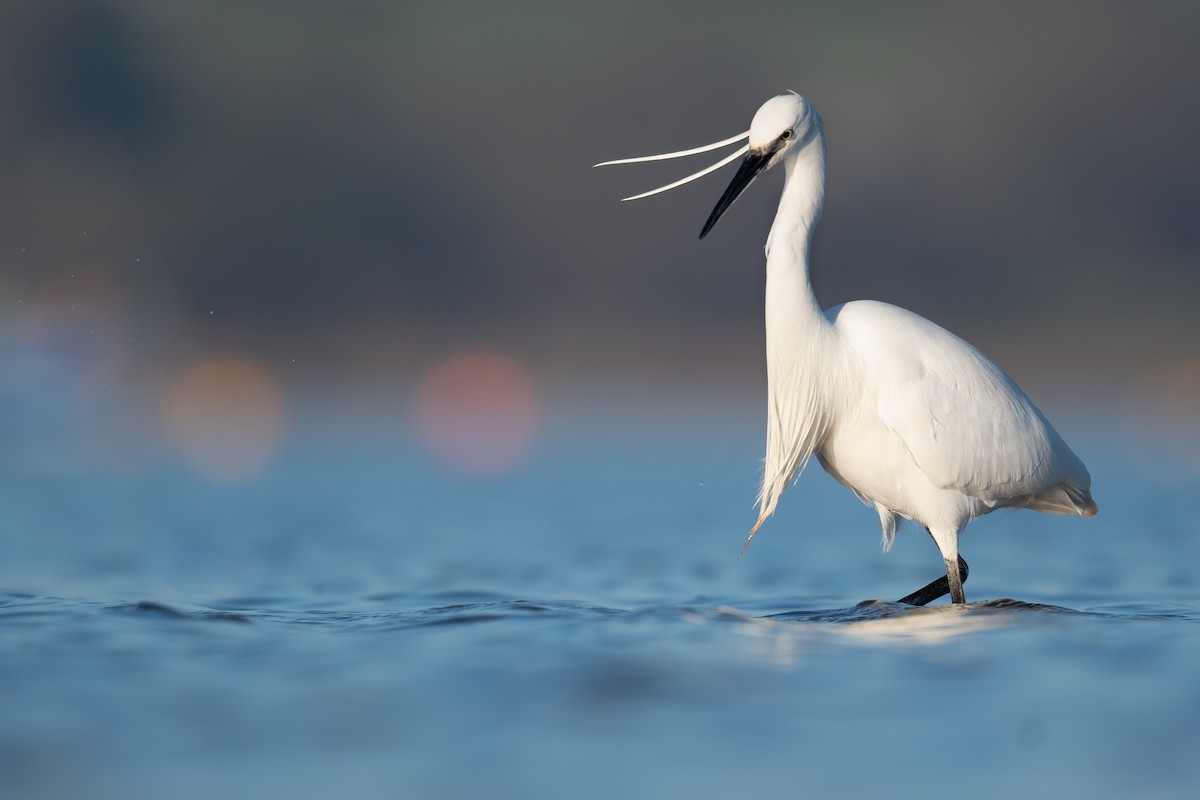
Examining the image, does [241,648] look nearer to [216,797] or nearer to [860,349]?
[216,797]

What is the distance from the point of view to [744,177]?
269 inches

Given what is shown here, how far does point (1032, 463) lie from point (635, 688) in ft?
9.46

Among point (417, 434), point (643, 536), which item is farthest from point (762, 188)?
point (643, 536)

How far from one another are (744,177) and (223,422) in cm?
1945

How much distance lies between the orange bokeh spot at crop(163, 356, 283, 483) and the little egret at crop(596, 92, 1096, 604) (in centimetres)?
1108

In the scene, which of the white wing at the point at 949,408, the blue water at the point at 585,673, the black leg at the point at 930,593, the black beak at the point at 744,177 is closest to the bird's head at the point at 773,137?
the black beak at the point at 744,177

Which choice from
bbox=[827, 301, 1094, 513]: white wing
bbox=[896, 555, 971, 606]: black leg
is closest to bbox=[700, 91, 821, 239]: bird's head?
bbox=[827, 301, 1094, 513]: white wing

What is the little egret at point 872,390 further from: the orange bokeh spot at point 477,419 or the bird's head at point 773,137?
the orange bokeh spot at point 477,419

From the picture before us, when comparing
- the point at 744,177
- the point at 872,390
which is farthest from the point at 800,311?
the point at 744,177

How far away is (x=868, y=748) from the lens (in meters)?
4.45

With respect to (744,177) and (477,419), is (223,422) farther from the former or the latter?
(744,177)

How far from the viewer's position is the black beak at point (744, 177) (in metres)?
6.79

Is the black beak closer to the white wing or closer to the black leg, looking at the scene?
the white wing

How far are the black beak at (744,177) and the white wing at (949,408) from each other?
32.3 inches
